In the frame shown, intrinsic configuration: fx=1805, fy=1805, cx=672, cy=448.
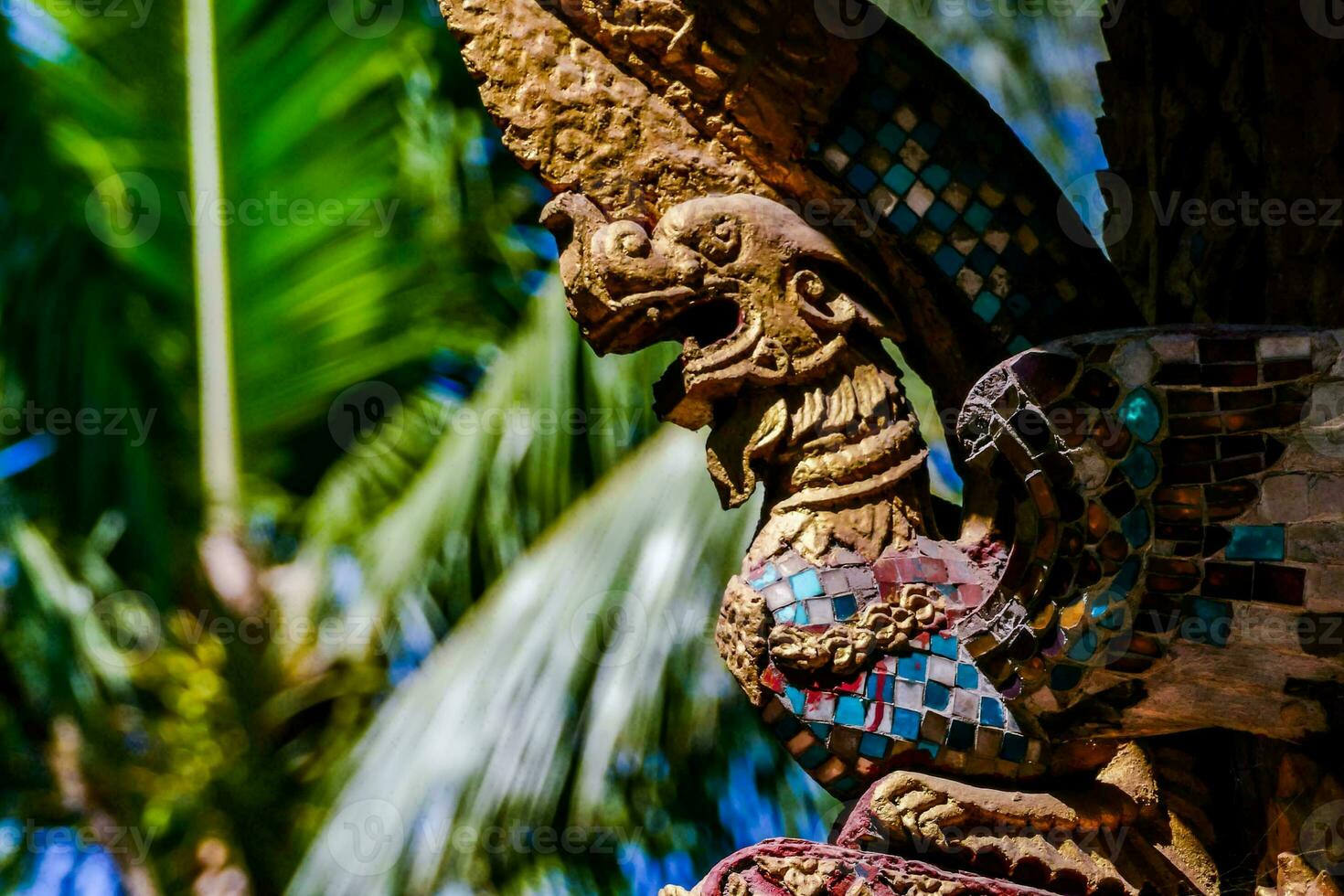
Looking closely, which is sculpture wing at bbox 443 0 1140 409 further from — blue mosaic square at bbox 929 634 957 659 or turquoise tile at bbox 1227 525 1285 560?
turquoise tile at bbox 1227 525 1285 560

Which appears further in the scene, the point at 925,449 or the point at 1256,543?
the point at 925,449

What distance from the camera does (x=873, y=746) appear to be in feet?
10.5

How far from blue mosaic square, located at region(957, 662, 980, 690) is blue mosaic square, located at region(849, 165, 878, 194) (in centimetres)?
97

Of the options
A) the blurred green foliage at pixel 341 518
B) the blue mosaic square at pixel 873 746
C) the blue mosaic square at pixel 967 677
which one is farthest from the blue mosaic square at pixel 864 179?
the blurred green foliage at pixel 341 518

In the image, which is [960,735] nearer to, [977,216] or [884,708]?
[884,708]

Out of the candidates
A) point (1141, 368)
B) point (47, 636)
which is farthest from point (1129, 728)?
point (47, 636)

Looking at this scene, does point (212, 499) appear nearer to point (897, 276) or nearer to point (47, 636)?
point (47, 636)

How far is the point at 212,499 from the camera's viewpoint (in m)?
6.27

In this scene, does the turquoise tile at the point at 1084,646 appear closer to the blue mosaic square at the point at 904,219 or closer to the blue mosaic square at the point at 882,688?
the blue mosaic square at the point at 882,688

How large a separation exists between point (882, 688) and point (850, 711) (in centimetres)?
7

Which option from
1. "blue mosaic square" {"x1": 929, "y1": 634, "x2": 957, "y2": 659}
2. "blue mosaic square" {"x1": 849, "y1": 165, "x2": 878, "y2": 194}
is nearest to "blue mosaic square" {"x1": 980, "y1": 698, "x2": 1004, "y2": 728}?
"blue mosaic square" {"x1": 929, "y1": 634, "x2": 957, "y2": 659}

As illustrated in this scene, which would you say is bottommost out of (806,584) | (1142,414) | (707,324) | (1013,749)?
(1013,749)

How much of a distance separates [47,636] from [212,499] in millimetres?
813

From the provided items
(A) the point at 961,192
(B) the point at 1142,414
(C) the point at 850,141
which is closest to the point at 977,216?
(A) the point at 961,192
